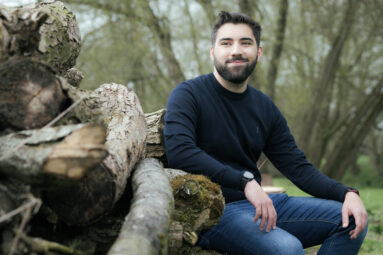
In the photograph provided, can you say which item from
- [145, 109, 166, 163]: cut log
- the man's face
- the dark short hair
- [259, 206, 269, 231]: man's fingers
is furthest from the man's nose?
[259, 206, 269, 231]: man's fingers

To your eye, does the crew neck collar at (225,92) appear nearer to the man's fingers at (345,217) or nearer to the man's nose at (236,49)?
the man's nose at (236,49)

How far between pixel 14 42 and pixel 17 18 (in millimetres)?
123

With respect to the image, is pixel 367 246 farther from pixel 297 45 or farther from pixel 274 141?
pixel 297 45

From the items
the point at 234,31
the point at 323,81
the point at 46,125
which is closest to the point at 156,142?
the point at 234,31

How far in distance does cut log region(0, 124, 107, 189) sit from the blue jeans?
3.74ft

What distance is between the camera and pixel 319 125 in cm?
1039

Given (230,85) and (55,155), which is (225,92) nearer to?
(230,85)

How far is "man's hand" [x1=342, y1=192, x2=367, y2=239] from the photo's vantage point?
8.06 feet

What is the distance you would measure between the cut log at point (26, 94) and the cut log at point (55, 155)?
20cm

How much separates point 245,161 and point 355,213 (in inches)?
32.5

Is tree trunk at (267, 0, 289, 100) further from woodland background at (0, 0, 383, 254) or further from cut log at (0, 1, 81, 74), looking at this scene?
cut log at (0, 1, 81, 74)

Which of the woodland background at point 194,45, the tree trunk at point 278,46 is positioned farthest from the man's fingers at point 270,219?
the tree trunk at point 278,46

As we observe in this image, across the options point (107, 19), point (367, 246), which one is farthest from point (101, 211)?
point (107, 19)

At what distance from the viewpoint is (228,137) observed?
2.80 meters
